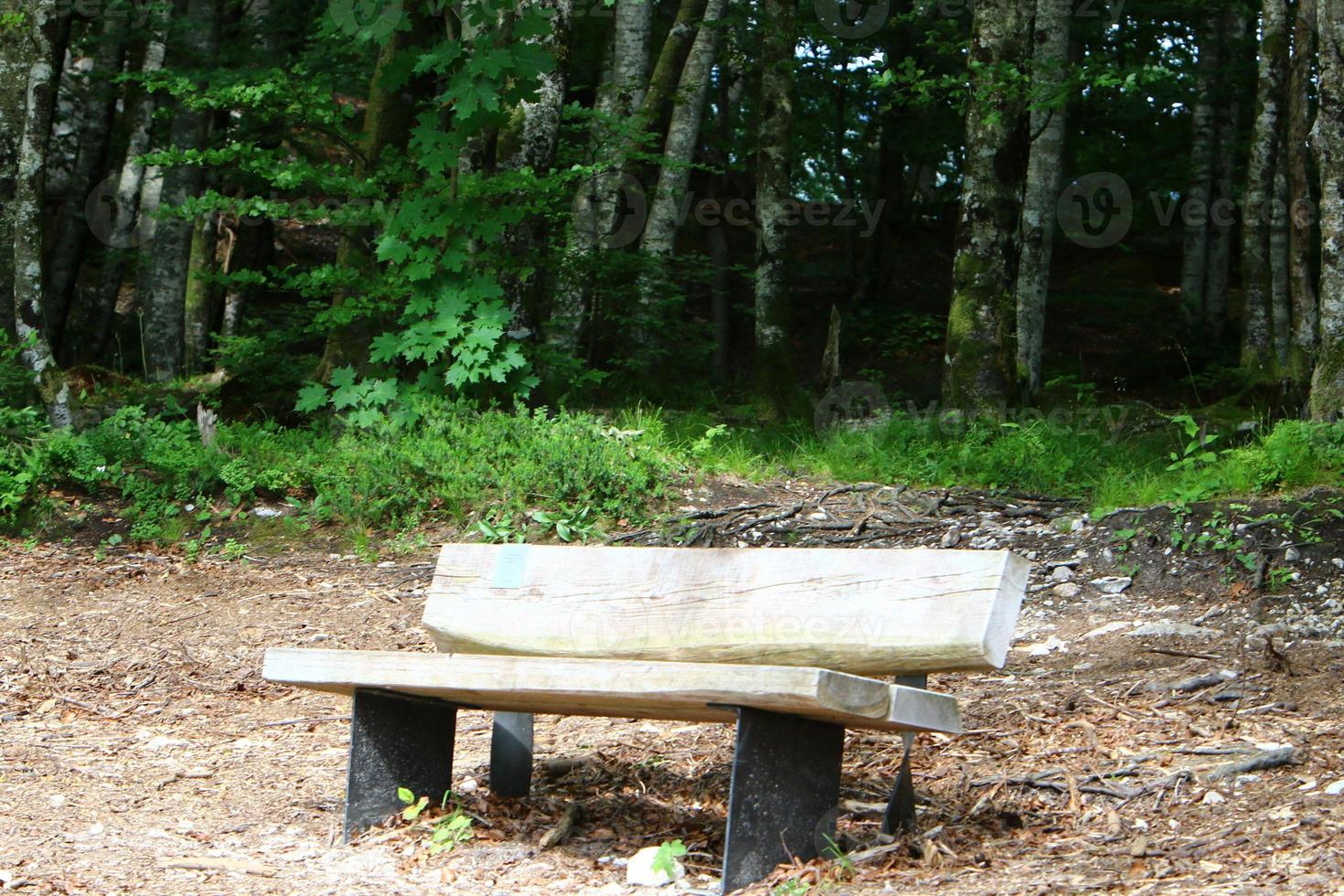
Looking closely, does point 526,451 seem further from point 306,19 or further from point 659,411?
point 306,19

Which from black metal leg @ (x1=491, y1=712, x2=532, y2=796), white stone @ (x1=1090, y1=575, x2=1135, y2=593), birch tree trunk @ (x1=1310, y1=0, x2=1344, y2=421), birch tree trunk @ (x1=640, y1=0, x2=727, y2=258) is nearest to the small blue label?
black metal leg @ (x1=491, y1=712, x2=532, y2=796)

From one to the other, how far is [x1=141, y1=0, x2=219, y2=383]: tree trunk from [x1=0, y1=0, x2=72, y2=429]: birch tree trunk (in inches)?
107

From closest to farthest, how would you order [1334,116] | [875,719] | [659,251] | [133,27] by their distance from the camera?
[875,719] → [1334,116] → [133,27] → [659,251]

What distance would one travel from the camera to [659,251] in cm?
1340

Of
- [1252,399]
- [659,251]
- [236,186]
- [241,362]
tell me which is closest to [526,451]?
[241,362]

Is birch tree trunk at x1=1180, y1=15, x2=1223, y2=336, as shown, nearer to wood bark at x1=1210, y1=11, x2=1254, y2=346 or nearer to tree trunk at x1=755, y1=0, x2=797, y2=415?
wood bark at x1=1210, y1=11, x2=1254, y2=346

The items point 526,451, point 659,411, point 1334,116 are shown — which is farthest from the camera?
point 659,411

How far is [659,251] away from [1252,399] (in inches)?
234

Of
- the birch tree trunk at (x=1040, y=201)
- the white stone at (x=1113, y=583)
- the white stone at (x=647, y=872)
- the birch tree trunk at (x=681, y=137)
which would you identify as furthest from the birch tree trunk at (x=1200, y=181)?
the white stone at (x=647, y=872)

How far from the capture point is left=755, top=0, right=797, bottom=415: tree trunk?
11.2m

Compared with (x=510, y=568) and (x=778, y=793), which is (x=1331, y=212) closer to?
(x=510, y=568)

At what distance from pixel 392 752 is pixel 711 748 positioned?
1.14m

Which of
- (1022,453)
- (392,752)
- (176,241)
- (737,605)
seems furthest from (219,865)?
(176,241)

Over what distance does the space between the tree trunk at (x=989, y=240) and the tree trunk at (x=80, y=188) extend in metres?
8.29
